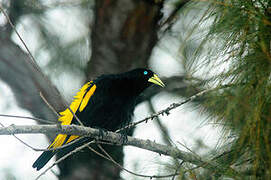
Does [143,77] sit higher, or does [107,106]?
[143,77]

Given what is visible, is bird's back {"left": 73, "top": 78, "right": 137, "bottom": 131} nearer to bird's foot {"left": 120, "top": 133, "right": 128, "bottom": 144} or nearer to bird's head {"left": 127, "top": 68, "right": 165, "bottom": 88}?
bird's head {"left": 127, "top": 68, "right": 165, "bottom": 88}

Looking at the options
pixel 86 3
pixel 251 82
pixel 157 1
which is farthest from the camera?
pixel 86 3

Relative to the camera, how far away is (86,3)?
11.1 feet

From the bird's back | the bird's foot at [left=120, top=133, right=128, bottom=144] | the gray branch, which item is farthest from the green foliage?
the bird's back

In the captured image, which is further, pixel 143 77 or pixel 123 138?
pixel 143 77

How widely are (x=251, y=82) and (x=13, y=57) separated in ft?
6.57

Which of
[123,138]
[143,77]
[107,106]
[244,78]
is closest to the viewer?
[244,78]

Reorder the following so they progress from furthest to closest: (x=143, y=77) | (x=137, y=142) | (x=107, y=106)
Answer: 1. (x=143, y=77)
2. (x=107, y=106)
3. (x=137, y=142)

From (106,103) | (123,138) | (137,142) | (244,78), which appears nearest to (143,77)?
(106,103)

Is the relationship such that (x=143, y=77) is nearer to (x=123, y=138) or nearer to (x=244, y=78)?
(x=123, y=138)

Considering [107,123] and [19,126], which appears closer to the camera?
[19,126]

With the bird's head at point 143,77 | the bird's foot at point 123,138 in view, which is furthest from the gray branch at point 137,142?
the bird's head at point 143,77

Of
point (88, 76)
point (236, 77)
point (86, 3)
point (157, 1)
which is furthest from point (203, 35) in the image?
point (86, 3)

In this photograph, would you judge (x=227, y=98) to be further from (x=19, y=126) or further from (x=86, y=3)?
(x=86, y=3)
